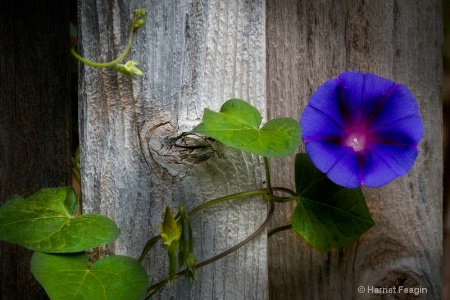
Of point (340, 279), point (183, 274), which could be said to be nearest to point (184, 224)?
point (183, 274)

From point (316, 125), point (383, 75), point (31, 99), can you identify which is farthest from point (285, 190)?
point (31, 99)

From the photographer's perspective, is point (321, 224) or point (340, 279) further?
point (340, 279)

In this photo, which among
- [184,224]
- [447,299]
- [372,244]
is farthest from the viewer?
[447,299]

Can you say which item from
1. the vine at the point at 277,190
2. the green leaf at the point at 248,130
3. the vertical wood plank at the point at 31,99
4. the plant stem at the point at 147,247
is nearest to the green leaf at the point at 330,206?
the vine at the point at 277,190

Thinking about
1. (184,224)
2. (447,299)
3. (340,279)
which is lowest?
(447,299)

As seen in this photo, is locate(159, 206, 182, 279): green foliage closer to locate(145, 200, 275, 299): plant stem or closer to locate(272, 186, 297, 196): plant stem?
locate(145, 200, 275, 299): plant stem

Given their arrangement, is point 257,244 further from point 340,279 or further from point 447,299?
point 447,299

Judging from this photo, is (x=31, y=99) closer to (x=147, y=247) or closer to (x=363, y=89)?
Result: (x=147, y=247)

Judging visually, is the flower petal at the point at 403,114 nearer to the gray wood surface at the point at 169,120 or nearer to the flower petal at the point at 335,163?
the flower petal at the point at 335,163
